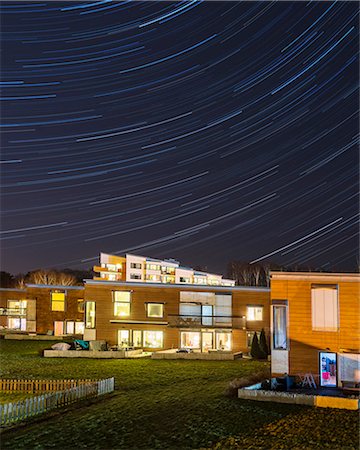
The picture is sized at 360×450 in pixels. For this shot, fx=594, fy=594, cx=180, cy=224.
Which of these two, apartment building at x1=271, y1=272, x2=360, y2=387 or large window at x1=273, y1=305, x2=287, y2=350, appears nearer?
apartment building at x1=271, y1=272, x2=360, y2=387

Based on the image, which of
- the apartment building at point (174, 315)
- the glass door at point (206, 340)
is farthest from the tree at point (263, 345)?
the glass door at point (206, 340)

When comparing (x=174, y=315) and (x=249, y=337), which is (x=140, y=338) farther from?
(x=249, y=337)

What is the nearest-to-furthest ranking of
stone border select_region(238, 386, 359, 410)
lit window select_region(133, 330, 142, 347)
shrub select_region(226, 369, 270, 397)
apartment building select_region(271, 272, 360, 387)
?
stone border select_region(238, 386, 359, 410), shrub select_region(226, 369, 270, 397), apartment building select_region(271, 272, 360, 387), lit window select_region(133, 330, 142, 347)

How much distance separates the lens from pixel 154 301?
1661 inches

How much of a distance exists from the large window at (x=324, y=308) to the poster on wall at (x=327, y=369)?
1.10 m

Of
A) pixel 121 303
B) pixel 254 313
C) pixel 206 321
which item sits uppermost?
pixel 121 303

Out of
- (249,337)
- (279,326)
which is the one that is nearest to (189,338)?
(249,337)

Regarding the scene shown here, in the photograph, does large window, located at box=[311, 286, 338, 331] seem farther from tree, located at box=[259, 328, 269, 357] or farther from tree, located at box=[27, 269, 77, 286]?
tree, located at box=[27, 269, 77, 286]

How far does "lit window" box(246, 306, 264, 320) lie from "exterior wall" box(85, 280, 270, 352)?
0.28 meters

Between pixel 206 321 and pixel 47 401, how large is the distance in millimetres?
24675

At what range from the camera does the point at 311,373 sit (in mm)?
24516

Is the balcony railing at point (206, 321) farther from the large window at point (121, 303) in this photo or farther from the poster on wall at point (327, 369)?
the poster on wall at point (327, 369)

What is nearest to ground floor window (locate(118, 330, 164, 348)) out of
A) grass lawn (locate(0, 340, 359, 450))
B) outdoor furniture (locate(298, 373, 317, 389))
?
grass lawn (locate(0, 340, 359, 450))

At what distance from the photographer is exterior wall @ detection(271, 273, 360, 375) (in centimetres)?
2438
